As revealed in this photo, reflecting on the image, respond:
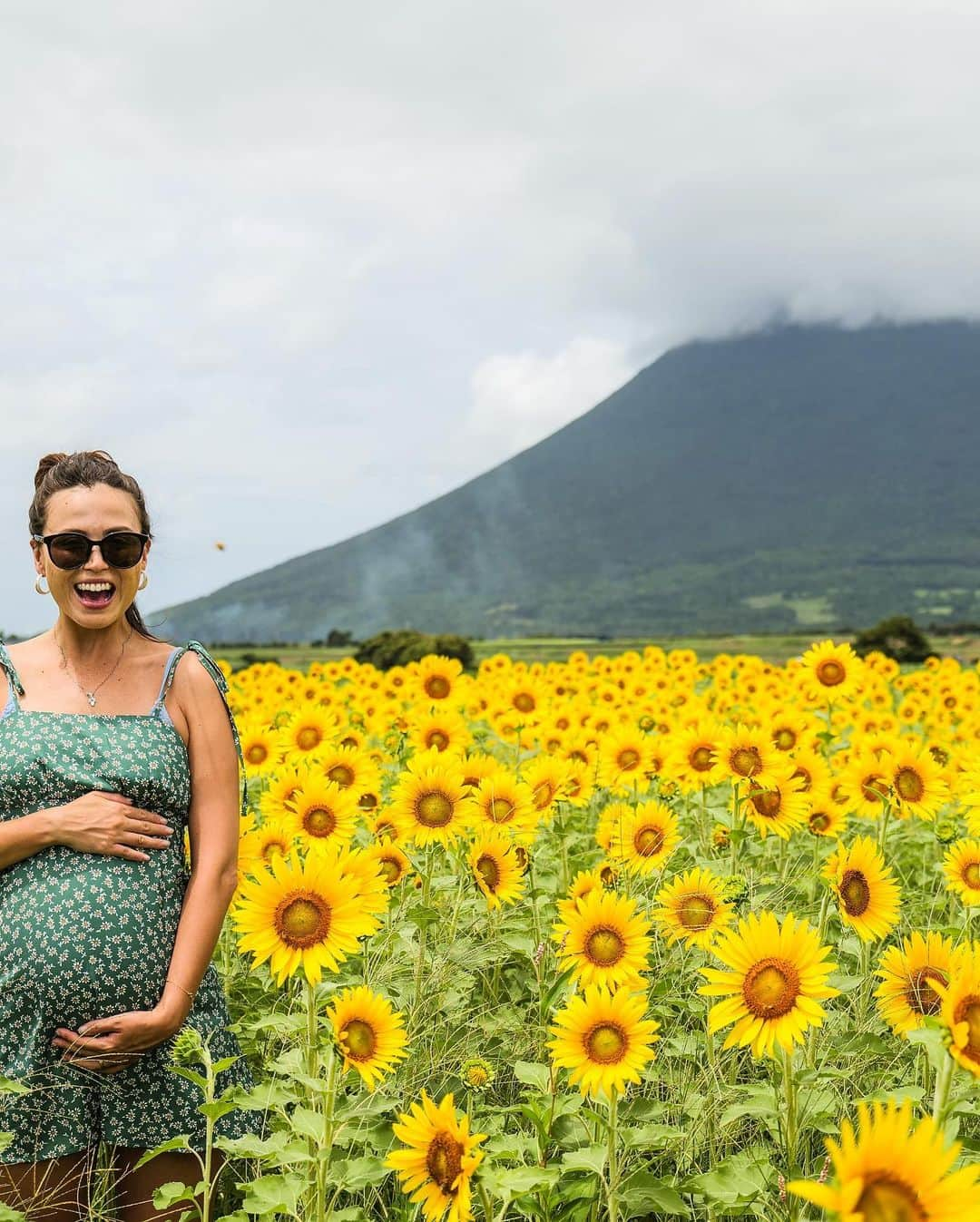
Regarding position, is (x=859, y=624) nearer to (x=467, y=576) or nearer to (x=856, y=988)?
(x=467, y=576)

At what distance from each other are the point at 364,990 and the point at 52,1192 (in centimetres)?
105

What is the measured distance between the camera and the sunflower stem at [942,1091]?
214 cm

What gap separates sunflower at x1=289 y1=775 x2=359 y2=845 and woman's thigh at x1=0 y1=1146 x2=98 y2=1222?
45.7 inches

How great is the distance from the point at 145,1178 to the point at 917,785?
3452 millimetres

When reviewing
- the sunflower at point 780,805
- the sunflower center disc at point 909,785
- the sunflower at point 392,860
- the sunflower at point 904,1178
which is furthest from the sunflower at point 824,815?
the sunflower at point 904,1178

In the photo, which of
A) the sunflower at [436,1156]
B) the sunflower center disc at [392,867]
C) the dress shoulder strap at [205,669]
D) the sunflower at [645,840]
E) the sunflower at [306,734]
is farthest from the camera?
the sunflower at [306,734]

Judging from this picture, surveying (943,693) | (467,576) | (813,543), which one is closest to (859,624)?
(813,543)

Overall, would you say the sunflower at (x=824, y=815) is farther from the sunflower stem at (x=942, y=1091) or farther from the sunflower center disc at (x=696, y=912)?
the sunflower stem at (x=942, y=1091)

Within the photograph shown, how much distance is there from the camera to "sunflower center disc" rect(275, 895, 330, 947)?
113 inches

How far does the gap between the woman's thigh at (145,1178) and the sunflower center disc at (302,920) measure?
0.85 meters

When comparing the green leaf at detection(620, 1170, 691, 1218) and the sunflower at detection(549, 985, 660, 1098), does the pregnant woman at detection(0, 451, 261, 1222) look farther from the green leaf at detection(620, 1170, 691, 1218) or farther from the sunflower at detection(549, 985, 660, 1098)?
the green leaf at detection(620, 1170, 691, 1218)

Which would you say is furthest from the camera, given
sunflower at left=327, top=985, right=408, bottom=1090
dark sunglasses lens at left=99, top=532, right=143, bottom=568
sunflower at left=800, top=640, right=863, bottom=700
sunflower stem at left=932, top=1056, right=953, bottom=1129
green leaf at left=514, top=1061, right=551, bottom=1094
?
sunflower at left=800, top=640, right=863, bottom=700

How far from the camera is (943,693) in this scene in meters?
12.4

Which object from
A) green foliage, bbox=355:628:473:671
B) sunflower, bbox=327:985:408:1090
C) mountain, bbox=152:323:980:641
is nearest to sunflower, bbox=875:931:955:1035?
sunflower, bbox=327:985:408:1090
